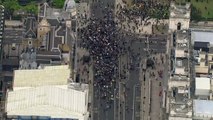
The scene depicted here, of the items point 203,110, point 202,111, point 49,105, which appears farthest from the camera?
point 203,110

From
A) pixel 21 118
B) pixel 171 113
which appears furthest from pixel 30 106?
pixel 171 113

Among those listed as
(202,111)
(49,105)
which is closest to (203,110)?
(202,111)

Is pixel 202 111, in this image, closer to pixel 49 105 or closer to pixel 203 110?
pixel 203 110

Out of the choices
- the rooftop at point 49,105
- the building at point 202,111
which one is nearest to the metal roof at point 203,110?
the building at point 202,111

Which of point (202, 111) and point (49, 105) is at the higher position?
point (49, 105)

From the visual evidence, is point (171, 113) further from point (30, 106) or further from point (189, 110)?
point (30, 106)

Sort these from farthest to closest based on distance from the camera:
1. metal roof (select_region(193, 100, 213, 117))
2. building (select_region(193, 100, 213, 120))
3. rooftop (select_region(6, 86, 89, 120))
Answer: metal roof (select_region(193, 100, 213, 117)), building (select_region(193, 100, 213, 120)), rooftop (select_region(6, 86, 89, 120))

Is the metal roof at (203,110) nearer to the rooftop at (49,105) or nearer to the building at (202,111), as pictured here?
the building at (202,111)

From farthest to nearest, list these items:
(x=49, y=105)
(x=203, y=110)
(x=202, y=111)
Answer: (x=203, y=110), (x=202, y=111), (x=49, y=105)

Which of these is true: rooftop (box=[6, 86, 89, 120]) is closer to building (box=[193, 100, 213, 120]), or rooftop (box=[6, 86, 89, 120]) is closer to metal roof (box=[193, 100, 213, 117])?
building (box=[193, 100, 213, 120])


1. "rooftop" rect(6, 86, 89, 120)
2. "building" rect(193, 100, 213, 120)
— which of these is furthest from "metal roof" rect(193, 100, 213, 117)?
"rooftop" rect(6, 86, 89, 120)

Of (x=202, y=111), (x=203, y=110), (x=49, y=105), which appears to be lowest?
(x=202, y=111)
